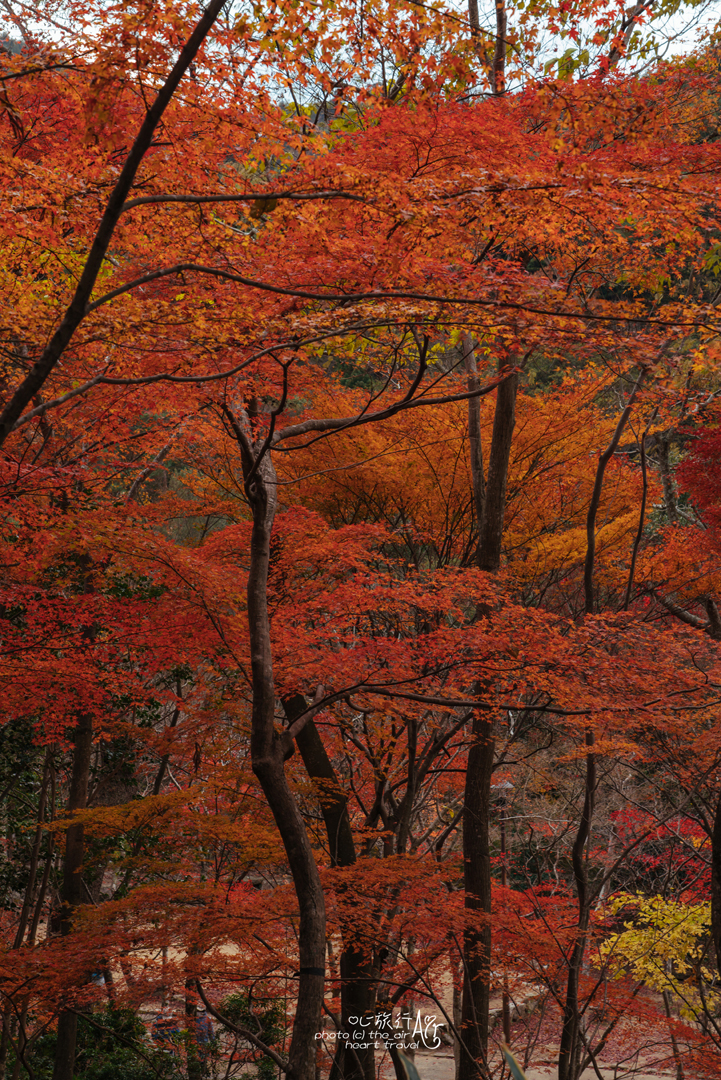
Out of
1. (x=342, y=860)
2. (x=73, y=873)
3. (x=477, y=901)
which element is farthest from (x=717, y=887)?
(x=73, y=873)

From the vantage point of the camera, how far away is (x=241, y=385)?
255 inches

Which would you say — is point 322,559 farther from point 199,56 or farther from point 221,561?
point 199,56

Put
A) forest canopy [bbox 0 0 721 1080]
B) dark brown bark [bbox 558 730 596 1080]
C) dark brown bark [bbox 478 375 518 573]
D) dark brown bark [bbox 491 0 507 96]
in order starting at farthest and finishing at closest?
dark brown bark [bbox 478 375 518 573], dark brown bark [bbox 491 0 507 96], dark brown bark [bbox 558 730 596 1080], forest canopy [bbox 0 0 721 1080]

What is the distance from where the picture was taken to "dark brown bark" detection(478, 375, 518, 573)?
8.75 m

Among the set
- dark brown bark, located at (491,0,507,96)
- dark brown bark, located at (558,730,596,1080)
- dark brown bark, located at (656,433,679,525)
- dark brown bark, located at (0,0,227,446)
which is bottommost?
dark brown bark, located at (558,730,596,1080)

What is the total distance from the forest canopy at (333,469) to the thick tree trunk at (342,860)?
5 centimetres

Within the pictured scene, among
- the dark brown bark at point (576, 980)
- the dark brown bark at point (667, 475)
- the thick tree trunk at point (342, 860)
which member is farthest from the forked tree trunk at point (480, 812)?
the dark brown bark at point (667, 475)

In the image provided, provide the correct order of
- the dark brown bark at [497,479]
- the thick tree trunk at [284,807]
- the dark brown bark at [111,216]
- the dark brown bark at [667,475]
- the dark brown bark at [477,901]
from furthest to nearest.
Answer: the dark brown bark at [667,475] → the dark brown bark at [497,479] → the dark brown bark at [477,901] → the thick tree trunk at [284,807] → the dark brown bark at [111,216]

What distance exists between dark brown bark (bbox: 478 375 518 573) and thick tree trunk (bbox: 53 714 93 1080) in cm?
538

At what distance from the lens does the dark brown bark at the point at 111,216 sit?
2.87 metres

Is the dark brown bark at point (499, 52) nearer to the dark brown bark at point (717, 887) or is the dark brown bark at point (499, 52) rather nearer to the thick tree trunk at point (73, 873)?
the dark brown bark at point (717, 887)

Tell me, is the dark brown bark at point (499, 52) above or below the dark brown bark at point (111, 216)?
above

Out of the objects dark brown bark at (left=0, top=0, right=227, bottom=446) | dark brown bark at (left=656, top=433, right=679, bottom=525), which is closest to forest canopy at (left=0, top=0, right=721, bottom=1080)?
dark brown bark at (left=0, top=0, right=227, bottom=446)

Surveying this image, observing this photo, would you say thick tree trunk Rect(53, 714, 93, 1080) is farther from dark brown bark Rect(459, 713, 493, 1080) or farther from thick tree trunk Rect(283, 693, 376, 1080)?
dark brown bark Rect(459, 713, 493, 1080)
